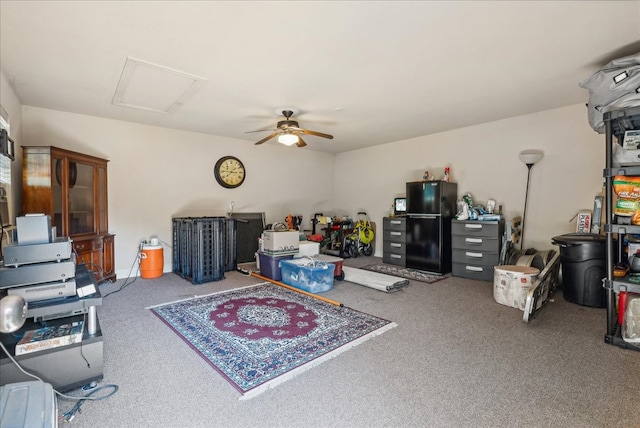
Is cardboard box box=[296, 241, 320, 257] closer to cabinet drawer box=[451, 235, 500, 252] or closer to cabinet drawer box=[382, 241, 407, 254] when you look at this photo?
cabinet drawer box=[382, 241, 407, 254]

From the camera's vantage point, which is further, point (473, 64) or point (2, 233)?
point (473, 64)

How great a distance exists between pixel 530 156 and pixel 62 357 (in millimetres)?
5390

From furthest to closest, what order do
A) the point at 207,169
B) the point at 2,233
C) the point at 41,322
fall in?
the point at 207,169
the point at 2,233
the point at 41,322

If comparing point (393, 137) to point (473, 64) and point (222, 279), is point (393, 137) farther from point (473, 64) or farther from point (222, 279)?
point (222, 279)

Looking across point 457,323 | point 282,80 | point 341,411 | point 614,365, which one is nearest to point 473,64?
point 282,80

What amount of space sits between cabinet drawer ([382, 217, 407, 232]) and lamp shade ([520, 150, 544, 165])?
2.01 metres

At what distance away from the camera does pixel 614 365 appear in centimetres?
212

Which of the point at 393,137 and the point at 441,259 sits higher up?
the point at 393,137

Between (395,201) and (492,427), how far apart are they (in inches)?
183

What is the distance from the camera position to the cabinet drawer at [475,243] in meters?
4.33

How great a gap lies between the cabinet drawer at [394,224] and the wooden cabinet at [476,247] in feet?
3.10

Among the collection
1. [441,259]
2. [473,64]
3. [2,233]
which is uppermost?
[473,64]

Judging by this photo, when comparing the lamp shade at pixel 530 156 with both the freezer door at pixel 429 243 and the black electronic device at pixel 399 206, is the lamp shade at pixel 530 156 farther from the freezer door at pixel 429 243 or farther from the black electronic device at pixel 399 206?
the black electronic device at pixel 399 206

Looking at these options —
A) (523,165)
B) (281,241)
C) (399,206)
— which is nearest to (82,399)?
(281,241)
